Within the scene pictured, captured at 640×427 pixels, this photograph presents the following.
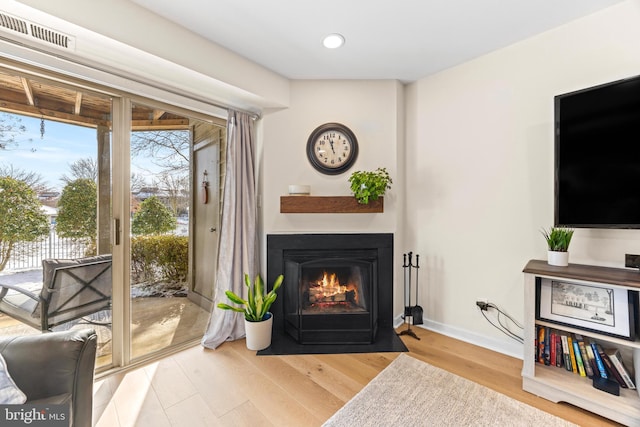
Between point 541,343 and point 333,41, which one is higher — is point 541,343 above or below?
below

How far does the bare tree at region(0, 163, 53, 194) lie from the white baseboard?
299cm

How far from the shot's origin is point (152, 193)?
2234mm

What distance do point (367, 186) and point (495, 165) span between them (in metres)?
1.09

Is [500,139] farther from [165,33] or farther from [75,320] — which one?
[75,320]

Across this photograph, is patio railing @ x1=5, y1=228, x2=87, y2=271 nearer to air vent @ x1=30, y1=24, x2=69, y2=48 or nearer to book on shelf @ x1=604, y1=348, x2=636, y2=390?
air vent @ x1=30, y1=24, x2=69, y2=48

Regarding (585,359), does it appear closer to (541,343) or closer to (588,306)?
(541,343)

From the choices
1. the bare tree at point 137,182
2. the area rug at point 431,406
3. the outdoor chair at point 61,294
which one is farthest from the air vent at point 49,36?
the area rug at point 431,406

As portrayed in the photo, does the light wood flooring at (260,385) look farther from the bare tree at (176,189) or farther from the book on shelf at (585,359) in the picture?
the bare tree at (176,189)

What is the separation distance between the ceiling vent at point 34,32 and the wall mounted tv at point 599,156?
311 centimetres

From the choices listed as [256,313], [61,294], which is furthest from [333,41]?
[61,294]

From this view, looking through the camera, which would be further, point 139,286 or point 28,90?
point 139,286

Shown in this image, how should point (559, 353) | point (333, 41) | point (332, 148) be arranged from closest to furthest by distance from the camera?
point (559, 353)
point (333, 41)
point (332, 148)

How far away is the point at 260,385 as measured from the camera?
73.7 inches

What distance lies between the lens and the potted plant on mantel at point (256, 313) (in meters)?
2.30
